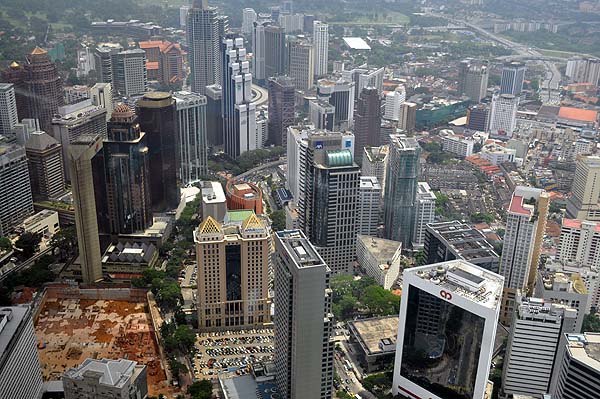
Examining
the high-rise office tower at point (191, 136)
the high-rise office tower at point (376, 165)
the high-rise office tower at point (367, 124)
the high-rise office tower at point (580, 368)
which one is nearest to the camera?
the high-rise office tower at point (580, 368)

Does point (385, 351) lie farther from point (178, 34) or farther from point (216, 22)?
point (178, 34)

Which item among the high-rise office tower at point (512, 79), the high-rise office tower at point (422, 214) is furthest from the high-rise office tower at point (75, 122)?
the high-rise office tower at point (512, 79)

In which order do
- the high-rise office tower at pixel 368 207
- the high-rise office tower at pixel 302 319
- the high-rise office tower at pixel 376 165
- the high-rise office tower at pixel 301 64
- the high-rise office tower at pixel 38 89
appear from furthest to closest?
the high-rise office tower at pixel 301 64 → the high-rise office tower at pixel 38 89 → the high-rise office tower at pixel 376 165 → the high-rise office tower at pixel 368 207 → the high-rise office tower at pixel 302 319

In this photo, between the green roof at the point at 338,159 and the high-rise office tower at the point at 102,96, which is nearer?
the green roof at the point at 338,159

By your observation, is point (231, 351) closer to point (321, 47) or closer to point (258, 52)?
point (258, 52)

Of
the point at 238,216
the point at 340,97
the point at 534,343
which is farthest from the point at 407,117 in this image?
the point at 534,343

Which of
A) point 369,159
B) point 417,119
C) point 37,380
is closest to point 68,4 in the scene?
point 369,159

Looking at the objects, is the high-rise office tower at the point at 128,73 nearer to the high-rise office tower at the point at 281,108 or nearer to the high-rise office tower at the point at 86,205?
the high-rise office tower at the point at 281,108
